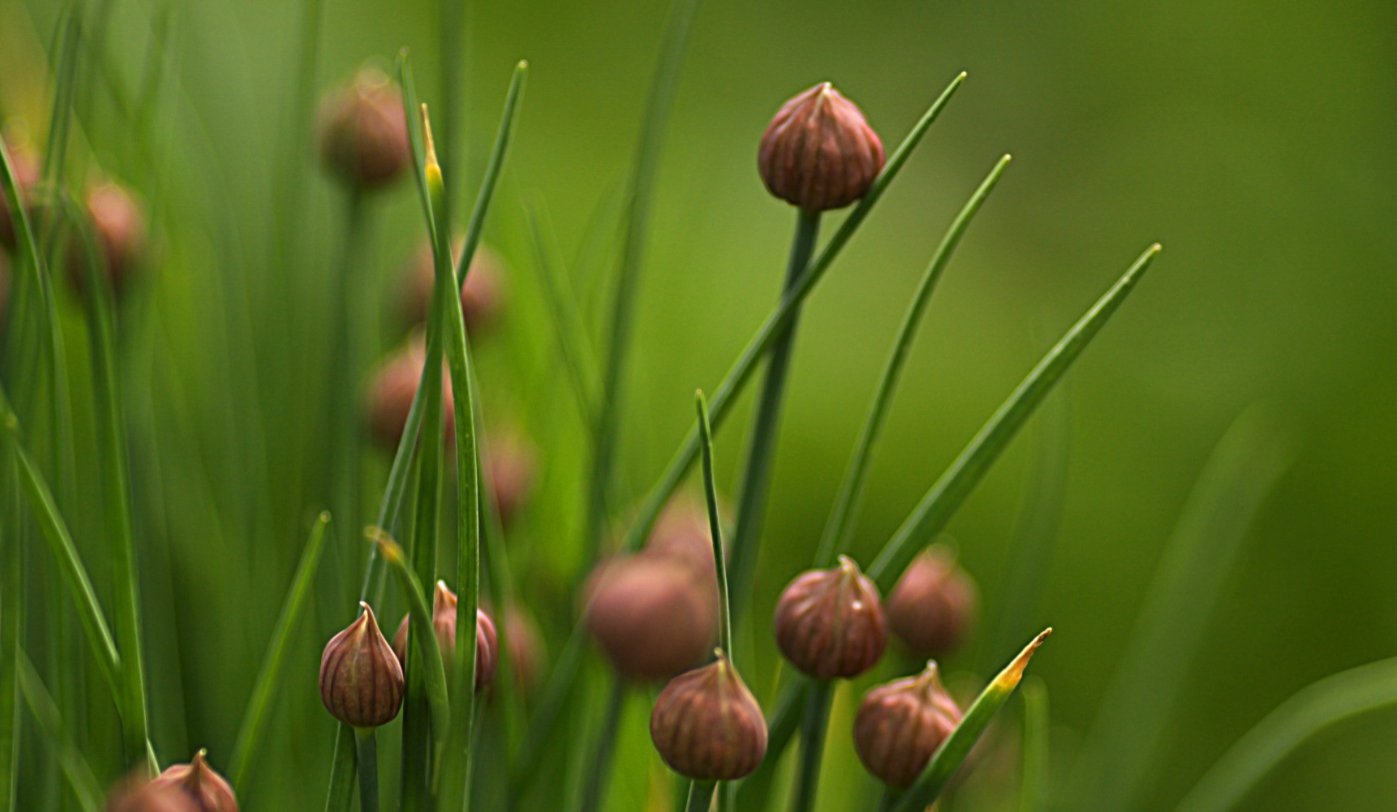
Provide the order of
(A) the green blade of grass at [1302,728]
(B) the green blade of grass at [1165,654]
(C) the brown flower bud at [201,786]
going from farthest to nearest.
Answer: (B) the green blade of grass at [1165,654] < (A) the green blade of grass at [1302,728] < (C) the brown flower bud at [201,786]

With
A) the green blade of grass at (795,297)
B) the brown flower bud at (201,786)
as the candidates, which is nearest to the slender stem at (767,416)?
the green blade of grass at (795,297)

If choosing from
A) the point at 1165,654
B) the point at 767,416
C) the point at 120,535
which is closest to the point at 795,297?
the point at 767,416

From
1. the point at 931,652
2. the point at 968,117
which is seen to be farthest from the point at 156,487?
the point at 968,117

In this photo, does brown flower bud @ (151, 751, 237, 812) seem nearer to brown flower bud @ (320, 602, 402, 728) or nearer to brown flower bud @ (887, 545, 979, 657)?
brown flower bud @ (320, 602, 402, 728)

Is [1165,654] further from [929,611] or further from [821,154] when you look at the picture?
[821,154]

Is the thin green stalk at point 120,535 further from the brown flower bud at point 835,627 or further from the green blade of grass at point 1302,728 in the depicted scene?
the green blade of grass at point 1302,728

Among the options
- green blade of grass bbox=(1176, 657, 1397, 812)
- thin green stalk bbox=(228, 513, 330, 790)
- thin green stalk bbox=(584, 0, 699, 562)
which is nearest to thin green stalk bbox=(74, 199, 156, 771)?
thin green stalk bbox=(228, 513, 330, 790)
